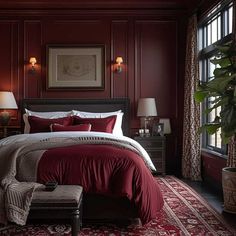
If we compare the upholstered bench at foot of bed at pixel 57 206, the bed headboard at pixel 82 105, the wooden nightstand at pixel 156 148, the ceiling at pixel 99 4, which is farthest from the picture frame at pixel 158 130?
the upholstered bench at foot of bed at pixel 57 206

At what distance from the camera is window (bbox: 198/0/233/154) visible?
186 inches

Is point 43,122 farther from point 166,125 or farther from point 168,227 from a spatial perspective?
point 168,227

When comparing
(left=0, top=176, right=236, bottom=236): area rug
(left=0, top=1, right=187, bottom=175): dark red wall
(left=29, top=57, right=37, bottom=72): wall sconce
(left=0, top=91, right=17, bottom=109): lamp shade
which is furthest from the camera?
(left=0, top=1, right=187, bottom=175): dark red wall

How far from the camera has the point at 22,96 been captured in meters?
6.27

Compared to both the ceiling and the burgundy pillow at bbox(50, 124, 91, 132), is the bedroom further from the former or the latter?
the burgundy pillow at bbox(50, 124, 91, 132)

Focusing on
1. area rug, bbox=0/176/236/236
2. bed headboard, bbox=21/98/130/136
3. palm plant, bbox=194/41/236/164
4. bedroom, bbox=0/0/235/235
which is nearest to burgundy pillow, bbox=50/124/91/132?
bed headboard, bbox=21/98/130/136

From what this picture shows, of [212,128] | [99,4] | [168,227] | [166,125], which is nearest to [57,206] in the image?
[168,227]

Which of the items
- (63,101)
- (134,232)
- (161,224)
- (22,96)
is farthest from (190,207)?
(22,96)

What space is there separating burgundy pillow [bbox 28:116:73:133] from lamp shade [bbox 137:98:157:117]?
1281mm

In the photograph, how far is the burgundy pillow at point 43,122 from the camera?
5.31 m

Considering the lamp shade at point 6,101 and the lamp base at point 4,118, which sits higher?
the lamp shade at point 6,101

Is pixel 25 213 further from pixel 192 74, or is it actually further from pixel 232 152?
pixel 192 74

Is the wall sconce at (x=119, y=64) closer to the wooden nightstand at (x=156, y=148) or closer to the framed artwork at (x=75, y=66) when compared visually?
the framed artwork at (x=75, y=66)

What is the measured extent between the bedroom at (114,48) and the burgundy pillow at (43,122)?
2.88 feet
